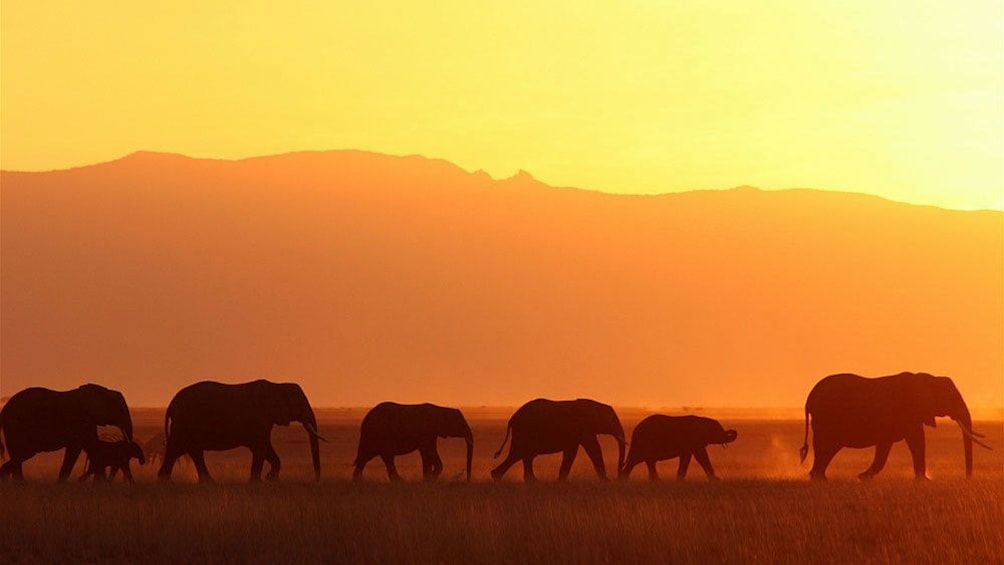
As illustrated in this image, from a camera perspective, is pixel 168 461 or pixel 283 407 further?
pixel 283 407

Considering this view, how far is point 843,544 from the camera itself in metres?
22.6

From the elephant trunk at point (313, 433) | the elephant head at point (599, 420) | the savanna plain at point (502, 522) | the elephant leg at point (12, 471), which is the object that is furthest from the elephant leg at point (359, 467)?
the elephant leg at point (12, 471)

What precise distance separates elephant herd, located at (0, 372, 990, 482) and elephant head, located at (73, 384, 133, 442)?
17mm

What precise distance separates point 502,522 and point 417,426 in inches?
456

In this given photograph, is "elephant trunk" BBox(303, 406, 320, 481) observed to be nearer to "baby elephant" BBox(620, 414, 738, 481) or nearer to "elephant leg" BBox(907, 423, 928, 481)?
"baby elephant" BBox(620, 414, 738, 481)

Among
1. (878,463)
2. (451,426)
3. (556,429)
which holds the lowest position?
(878,463)

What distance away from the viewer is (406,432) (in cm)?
3500

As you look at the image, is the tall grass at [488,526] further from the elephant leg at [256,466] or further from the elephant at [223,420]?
the elephant at [223,420]

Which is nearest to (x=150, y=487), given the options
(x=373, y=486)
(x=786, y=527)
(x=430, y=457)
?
(x=373, y=486)

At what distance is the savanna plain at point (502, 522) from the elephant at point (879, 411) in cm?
350

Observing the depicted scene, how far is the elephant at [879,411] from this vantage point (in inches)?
1415

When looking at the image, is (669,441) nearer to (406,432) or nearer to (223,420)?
(406,432)

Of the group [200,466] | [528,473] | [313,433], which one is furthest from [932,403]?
[200,466]

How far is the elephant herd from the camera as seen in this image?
32.4 meters
